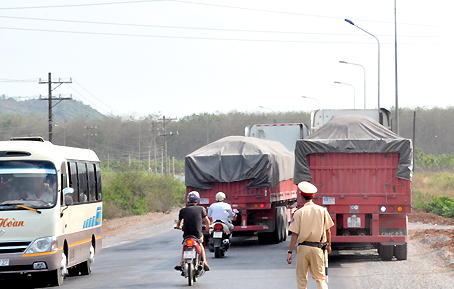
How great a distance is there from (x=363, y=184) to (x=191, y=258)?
210 inches

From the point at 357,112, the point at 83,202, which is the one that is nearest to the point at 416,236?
the point at 357,112

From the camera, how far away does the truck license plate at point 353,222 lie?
1468 cm

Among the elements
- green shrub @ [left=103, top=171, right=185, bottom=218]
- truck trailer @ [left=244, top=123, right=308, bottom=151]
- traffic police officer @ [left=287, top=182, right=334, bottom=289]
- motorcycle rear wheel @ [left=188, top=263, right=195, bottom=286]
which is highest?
truck trailer @ [left=244, top=123, right=308, bottom=151]

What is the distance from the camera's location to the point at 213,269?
45.1 ft

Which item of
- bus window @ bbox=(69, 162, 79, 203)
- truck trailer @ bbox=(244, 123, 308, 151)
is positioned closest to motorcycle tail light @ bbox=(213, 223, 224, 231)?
bus window @ bbox=(69, 162, 79, 203)

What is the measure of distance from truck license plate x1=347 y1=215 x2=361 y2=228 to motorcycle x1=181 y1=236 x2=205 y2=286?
15.4ft

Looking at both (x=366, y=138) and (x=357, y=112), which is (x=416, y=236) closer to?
(x=357, y=112)

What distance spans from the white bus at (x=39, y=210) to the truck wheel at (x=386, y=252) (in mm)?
7038

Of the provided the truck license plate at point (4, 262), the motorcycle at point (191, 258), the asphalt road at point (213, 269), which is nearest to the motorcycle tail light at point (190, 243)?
the motorcycle at point (191, 258)

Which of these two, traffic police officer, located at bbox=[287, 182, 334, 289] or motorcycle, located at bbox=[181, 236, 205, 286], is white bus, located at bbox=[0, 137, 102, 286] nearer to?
motorcycle, located at bbox=[181, 236, 205, 286]

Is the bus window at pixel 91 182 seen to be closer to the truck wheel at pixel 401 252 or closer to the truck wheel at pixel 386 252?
the truck wheel at pixel 386 252

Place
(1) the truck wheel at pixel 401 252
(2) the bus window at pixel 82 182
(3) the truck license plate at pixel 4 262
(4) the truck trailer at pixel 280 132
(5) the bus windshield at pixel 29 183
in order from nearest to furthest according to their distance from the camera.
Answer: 1. (3) the truck license plate at pixel 4 262
2. (5) the bus windshield at pixel 29 183
3. (2) the bus window at pixel 82 182
4. (1) the truck wheel at pixel 401 252
5. (4) the truck trailer at pixel 280 132

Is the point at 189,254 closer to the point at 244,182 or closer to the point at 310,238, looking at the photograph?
the point at 310,238

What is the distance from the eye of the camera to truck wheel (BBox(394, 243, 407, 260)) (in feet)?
48.8
